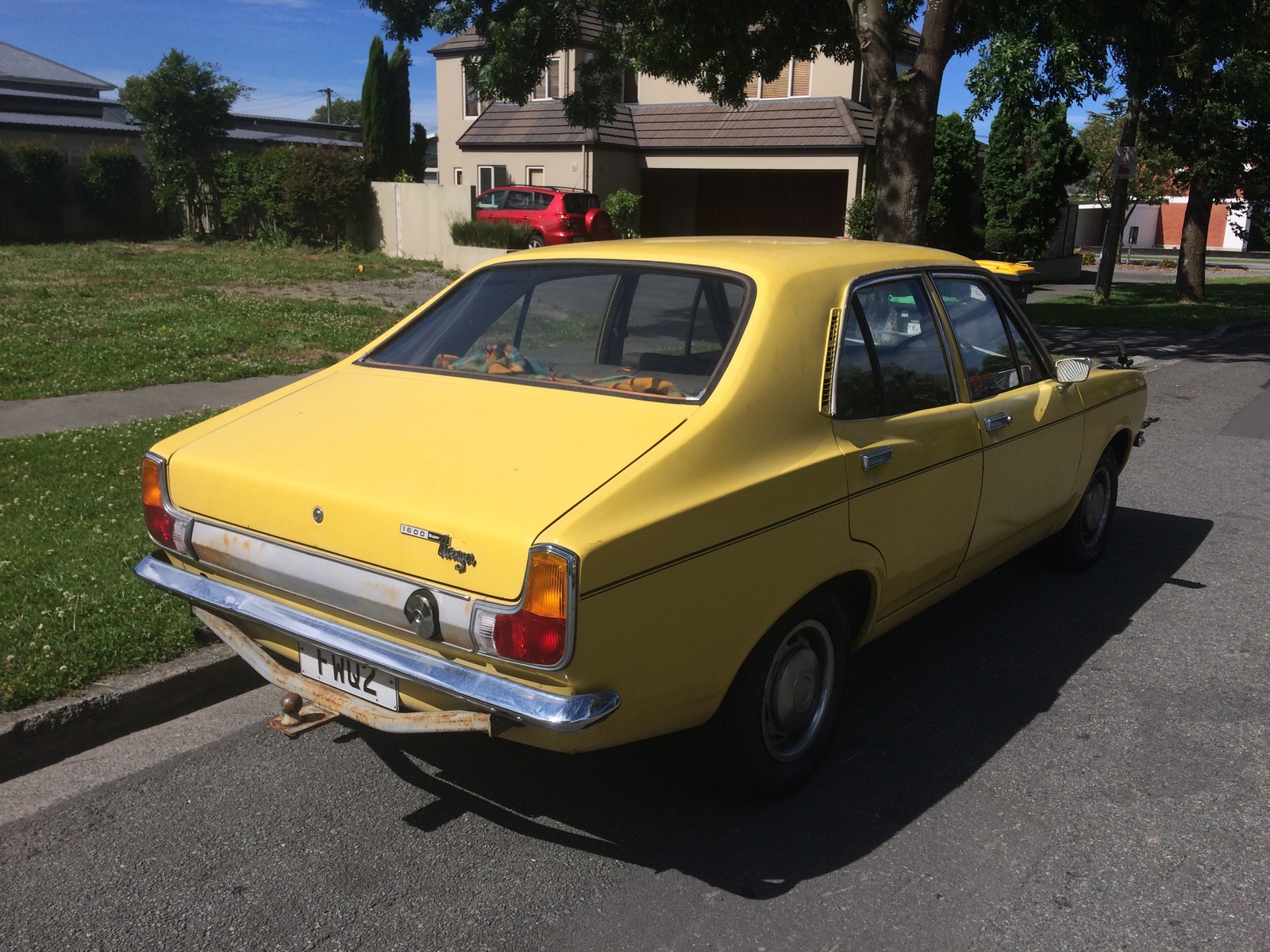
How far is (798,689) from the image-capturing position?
3.49 metres

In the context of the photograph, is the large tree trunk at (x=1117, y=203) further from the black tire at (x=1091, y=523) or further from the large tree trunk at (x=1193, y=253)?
the black tire at (x=1091, y=523)

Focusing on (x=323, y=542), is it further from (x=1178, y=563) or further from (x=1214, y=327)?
(x=1214, y=327)

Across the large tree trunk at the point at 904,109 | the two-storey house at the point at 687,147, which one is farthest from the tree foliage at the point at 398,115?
the large tree trunk at the point at 904,109

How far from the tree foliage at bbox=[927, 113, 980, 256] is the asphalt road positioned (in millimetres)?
23211

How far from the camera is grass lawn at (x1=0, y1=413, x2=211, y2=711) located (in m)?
4.03

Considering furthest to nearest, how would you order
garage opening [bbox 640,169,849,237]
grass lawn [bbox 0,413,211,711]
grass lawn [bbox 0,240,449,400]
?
1. garage opening [bbox 640,169,849,237]
2. grass lawn [bbox 0,240,449,400]
3. grass lawn [bbox 0,413,211,711]

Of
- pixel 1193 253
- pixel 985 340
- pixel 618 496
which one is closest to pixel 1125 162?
pixel 1193 253

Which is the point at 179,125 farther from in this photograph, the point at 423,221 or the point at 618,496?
the point at 618,496

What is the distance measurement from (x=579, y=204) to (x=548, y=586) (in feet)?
80.1

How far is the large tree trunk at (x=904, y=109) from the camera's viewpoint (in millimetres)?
10953

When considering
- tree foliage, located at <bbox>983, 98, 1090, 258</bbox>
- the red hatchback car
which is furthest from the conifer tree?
tree foliage, located at <bbox>983, 98, 1090, 258</bbox>

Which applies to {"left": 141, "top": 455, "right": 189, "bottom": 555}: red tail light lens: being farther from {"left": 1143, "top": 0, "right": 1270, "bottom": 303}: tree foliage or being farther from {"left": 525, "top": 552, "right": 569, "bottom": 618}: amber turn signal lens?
{"left": 1143, "top": 0, "right": 1270, "bottom": 303}: tree foliage

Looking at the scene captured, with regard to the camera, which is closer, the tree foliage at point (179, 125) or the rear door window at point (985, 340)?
the rear door window at point (985, 340)

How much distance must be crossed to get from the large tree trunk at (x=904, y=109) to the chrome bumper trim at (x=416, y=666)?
9.12m
